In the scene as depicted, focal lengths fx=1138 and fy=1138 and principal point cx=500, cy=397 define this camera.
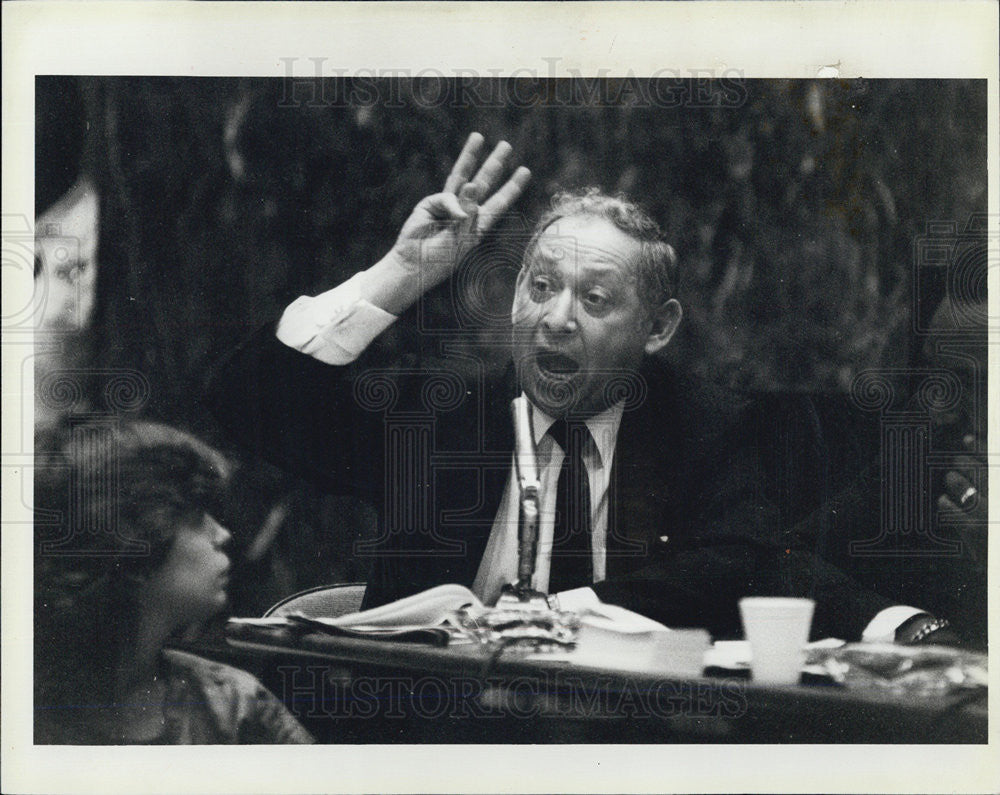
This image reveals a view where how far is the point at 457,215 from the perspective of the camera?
312 centimetres

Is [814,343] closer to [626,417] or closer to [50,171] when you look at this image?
[626,417]

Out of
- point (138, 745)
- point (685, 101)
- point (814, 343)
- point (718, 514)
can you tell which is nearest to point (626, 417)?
point (718, 514)

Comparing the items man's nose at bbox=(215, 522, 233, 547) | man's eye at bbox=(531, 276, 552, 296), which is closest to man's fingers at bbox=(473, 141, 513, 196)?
man's eye at bbox=(531, 276, 552, 296)

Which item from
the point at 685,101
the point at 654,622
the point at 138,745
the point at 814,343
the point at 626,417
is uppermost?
the point at 685,101

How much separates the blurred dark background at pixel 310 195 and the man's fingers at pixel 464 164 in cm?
2

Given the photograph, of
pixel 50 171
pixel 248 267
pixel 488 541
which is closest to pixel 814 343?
pixel 488 541

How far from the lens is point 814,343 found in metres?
3.18

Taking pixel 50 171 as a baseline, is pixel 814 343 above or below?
below

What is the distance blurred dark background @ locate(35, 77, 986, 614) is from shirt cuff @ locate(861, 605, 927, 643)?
0.81 m

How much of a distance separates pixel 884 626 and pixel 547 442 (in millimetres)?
1069

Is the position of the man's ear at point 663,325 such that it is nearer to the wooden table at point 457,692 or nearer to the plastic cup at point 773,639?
the plastic cup at point 773,639

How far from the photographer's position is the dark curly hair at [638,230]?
3137mm

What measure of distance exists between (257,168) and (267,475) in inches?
33.3

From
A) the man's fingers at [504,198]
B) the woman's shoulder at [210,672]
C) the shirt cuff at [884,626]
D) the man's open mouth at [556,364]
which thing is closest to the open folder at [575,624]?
the woman's shoulder at [210,672]
